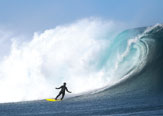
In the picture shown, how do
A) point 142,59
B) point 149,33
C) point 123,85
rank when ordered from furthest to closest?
point 149,33
point 142,59
point 123,85

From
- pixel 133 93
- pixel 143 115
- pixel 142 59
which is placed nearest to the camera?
pixel 143 115

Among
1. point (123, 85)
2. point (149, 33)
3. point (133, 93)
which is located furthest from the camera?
point (149, 33)

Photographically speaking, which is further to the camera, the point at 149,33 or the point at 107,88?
the point at 149,33

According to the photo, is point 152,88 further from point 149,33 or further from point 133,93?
point 149,33

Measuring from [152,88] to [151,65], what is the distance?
9.17 feet

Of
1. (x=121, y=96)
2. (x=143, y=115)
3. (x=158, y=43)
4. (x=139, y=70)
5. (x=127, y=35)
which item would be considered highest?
(x=127, y=35)

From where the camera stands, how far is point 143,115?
13.0m

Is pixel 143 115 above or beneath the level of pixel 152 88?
beneath

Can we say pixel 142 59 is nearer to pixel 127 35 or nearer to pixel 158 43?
pixel 158 43

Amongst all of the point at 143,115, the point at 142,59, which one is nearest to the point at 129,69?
the point at 142,59

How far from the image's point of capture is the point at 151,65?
23.9 metres

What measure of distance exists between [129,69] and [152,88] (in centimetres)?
414

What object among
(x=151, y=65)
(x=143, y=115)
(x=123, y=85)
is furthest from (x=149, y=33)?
(x=143, y=115)

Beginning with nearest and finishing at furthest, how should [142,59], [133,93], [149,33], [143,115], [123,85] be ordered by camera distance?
[143,115], [133,93], [123,85], [142,59], [149,33]
